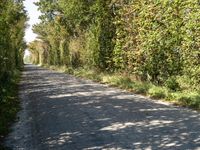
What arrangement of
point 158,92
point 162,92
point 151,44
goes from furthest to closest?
point 151,44 < point 158,92 < point 162,92

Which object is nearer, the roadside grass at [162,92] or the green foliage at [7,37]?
the roadside grass at [162,92]

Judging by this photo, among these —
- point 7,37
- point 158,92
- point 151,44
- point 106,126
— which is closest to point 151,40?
point 151,44

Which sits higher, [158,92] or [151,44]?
[151,44]

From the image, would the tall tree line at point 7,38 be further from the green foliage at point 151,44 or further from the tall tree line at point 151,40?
the tall tree line at point 151,40

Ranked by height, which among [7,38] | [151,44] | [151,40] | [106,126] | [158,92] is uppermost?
[7,38]

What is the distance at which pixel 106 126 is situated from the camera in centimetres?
1188

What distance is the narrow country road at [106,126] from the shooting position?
9719mm

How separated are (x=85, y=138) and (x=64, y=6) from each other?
1405 inches

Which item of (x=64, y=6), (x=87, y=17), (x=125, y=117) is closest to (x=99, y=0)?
(x=87, y=17)

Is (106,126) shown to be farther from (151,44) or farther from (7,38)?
(7,38)

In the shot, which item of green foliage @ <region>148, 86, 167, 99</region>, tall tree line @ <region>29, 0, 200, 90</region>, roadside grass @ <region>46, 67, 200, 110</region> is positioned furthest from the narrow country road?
tall tree line @ <region>29, 0, 200, 90</region>

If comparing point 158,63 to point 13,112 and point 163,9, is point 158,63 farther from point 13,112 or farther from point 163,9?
point 13,112

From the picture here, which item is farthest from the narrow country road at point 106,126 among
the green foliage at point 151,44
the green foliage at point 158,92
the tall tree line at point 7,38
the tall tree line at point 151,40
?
the tall tree line at point 7,38

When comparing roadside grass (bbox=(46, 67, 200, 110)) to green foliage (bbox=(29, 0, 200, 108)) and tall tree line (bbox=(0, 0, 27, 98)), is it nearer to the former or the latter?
green foliage (bbox=(29, 0, 200, 108))
